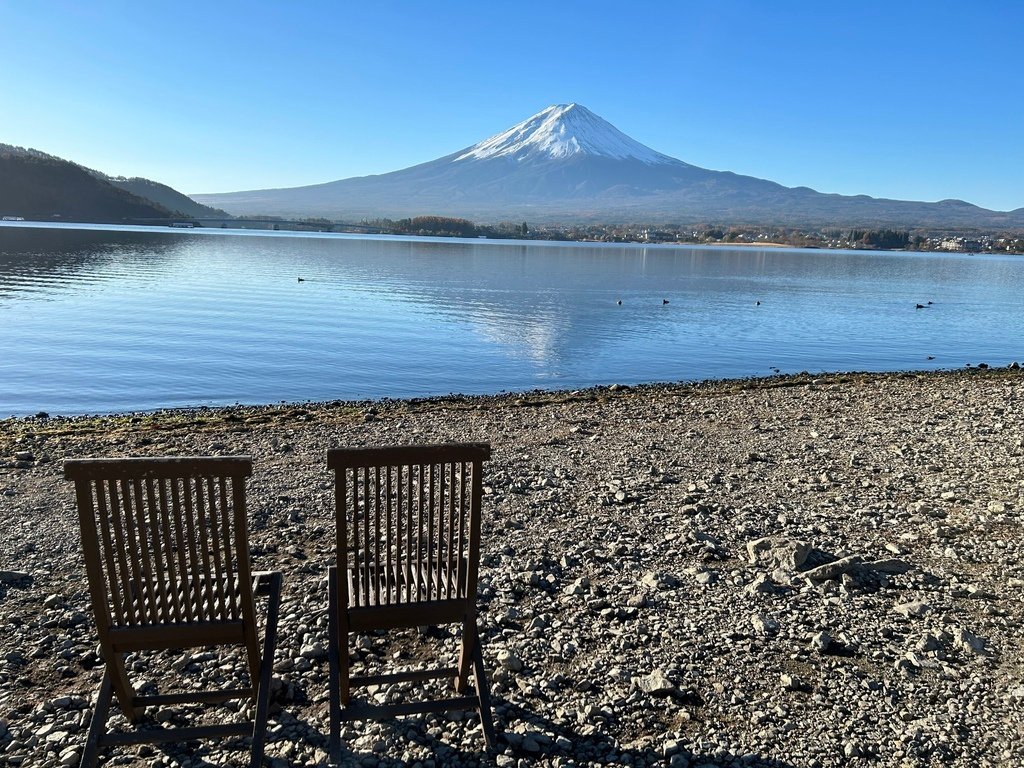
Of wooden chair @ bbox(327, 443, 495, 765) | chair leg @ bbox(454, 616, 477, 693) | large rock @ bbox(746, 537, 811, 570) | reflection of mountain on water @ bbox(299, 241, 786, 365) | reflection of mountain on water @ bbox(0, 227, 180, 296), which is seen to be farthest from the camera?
reflection of mountain on water @ bbox(0, 227, 180, 296)

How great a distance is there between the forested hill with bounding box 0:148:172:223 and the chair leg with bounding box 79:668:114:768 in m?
172

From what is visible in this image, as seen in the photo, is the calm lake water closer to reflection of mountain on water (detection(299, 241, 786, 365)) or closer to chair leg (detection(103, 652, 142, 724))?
reflection of mountain on water (detection(299, 241, 786, 365))

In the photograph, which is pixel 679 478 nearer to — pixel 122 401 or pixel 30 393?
pixel 122 401

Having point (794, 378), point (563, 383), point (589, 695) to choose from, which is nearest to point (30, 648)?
point (589, 695)

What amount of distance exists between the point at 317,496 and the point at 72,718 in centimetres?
421

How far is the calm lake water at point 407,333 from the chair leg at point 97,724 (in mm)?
14210

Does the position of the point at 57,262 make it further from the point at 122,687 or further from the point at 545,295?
the point at 122,687

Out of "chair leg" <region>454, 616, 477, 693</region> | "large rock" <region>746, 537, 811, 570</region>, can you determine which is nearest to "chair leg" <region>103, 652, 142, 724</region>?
"chair leg" <region>454, 616, 477, 693</region>

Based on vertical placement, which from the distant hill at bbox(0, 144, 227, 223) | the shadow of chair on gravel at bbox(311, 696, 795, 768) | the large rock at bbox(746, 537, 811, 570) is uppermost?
the distant hill at bbox(0, 144, 227, 223)

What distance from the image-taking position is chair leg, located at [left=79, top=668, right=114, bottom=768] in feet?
12.1

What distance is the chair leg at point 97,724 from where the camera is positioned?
12.1 feet

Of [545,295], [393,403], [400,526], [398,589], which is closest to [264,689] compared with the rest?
[398,589]

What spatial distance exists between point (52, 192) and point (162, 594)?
173771 mm

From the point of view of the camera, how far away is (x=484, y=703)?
4.06m
